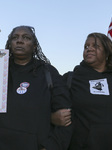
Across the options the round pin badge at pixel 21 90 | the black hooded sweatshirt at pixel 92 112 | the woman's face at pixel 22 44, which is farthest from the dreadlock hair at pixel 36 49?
the round pin badge at pixel 21 90

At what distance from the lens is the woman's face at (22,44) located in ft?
8.79

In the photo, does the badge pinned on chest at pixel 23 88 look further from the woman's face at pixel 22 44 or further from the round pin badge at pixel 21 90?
the woman's face at pixel 22 44

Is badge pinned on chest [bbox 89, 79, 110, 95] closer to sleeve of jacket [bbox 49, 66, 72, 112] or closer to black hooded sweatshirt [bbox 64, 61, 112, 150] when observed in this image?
black hooded sweatshirt [bbox 64, 61, 112, 150]

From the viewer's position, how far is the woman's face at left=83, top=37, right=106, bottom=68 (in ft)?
10.2

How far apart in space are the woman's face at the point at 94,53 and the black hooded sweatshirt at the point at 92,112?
234mm

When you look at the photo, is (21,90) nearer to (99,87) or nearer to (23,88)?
(23,88)

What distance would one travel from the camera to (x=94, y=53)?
310cm

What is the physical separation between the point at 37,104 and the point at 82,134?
0.78 metres

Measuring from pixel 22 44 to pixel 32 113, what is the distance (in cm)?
87

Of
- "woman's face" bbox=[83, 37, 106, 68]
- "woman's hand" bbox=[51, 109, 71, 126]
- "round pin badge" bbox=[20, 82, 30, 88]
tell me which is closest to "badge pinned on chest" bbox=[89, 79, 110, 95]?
"woman's face" bbox=[83, 37, 106, 68]

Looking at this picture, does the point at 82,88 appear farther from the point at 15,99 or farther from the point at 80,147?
the point at 15,99

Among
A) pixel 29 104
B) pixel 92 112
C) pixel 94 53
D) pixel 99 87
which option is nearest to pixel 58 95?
pixel 29 104

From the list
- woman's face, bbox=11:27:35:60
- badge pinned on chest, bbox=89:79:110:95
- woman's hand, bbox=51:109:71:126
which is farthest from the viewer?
badge pinned on chest, bbox=89:79:110:95

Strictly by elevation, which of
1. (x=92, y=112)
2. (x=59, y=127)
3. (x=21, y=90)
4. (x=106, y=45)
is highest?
(x=106, y=45)
